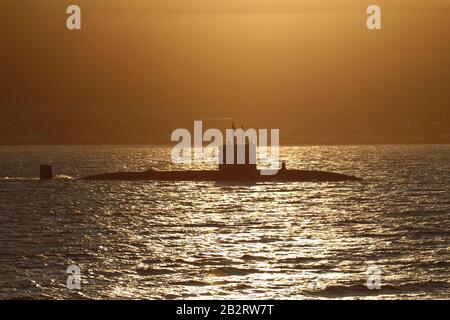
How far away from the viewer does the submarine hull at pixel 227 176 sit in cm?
9762

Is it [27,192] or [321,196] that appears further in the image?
[27,192]

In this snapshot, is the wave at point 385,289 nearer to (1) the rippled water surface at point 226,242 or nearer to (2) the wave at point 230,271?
(1) the rippled water surface at point 226,242

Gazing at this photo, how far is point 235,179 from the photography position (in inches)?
3848

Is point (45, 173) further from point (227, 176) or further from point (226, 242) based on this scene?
point (226, 242)

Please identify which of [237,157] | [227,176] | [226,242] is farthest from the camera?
[227,176]

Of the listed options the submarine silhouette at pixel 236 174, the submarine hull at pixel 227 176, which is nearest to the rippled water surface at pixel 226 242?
the submarine silhouette at pixel 236 174

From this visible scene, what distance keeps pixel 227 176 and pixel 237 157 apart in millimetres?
6586

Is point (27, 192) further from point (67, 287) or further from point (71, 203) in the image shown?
point (67, 287)

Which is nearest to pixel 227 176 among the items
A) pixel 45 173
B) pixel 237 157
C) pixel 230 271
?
pixel 237 157

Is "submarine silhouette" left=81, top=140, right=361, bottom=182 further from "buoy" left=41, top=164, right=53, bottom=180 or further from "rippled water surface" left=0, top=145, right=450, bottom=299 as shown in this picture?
"buoy" left=41, top=164, right=53, bottom=180

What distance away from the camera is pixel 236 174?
317 ft

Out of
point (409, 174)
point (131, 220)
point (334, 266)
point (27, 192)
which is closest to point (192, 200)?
point (131, 220)
